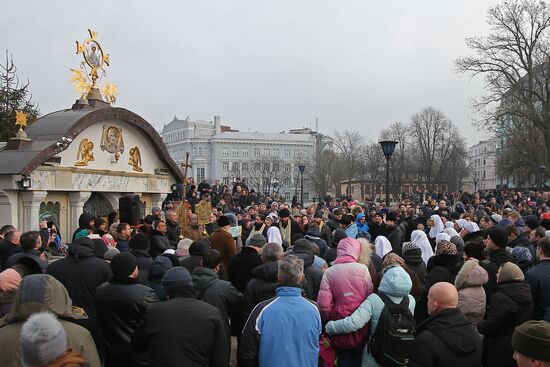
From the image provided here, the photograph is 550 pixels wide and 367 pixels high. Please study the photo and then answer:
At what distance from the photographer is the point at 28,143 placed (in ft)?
50.2

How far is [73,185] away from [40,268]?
11.1m

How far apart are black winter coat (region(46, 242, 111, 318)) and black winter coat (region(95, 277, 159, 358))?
0.89 meters

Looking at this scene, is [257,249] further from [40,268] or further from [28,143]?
[28,143]

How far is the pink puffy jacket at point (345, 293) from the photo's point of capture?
17.1 feet

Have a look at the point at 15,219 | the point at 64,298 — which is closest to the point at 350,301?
the point at 64,298

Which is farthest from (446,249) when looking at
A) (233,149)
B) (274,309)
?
(233,149)

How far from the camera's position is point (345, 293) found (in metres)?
5.30

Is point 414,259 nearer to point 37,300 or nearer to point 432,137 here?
point 37,300

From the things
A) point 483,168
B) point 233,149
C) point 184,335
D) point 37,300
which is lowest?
point 184,335

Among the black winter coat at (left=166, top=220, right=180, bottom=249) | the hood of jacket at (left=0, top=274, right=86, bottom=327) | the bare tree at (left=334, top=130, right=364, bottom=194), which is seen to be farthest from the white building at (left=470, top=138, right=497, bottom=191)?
the hood of jacket at (left=0, top=274, right=86, bottom=327)

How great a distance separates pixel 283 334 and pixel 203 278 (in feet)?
4.34

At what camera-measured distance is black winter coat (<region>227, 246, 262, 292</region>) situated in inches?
280

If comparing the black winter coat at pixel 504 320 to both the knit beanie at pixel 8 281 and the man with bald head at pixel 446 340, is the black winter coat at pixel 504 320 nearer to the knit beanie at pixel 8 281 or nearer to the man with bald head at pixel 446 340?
the man with bald head at pixel 446 340

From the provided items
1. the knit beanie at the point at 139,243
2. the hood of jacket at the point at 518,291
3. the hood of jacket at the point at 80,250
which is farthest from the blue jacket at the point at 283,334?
the knit beanie at the point at 139,243
